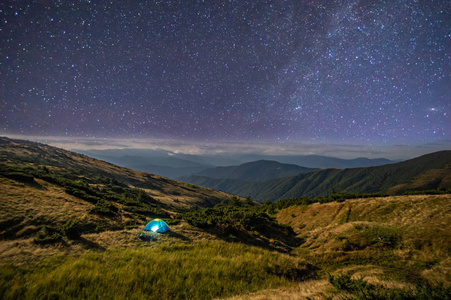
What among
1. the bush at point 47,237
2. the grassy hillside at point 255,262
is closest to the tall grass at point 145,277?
the grassy hillside at point 255,262

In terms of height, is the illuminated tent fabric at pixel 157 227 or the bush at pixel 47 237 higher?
the bush at pixel 47 237

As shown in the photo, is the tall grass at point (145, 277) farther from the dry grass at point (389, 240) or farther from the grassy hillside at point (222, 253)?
the dry grass at point (389, 240)

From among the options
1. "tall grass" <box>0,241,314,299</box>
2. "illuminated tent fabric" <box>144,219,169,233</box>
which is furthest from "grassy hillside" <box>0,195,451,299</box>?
"illuminated tent fabric" <box>144,219,169,233</box>

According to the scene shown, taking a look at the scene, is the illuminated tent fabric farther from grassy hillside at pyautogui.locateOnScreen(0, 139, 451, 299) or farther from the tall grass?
the tall grass

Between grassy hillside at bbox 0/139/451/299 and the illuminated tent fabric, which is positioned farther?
the illuminated tent fabric

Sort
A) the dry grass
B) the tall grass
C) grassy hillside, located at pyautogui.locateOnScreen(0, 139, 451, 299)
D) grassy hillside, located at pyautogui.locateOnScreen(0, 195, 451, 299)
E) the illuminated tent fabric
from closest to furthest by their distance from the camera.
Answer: the tall grass < grassy hillside, located at pyautogui.locateOnScreen(0, 195, 451, 299) < grassy hillside, located at pyautogui.locateOnScreen(0, 139, 451, 299) < the dry grass < the illuminated tent fabric

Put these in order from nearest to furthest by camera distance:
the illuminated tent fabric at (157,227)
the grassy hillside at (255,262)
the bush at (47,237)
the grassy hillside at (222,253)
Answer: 1. the grassy hillside at (255,262)
2. the grassy hillside at (222,253)
3. the bush at (47,237)
4. the illuminated tent fabric at (157,227)


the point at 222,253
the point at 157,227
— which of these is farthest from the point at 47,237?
the point at 222,253

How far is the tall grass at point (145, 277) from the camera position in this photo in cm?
495

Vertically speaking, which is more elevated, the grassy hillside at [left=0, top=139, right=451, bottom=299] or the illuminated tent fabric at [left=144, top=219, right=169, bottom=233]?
the grassy hillside at [left=0, top=139, right=451, bottom=299]

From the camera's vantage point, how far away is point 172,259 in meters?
7.77

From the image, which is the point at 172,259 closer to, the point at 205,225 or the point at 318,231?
the point at 205,225

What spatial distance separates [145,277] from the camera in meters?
6.17

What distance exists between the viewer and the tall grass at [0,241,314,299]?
4.95m
